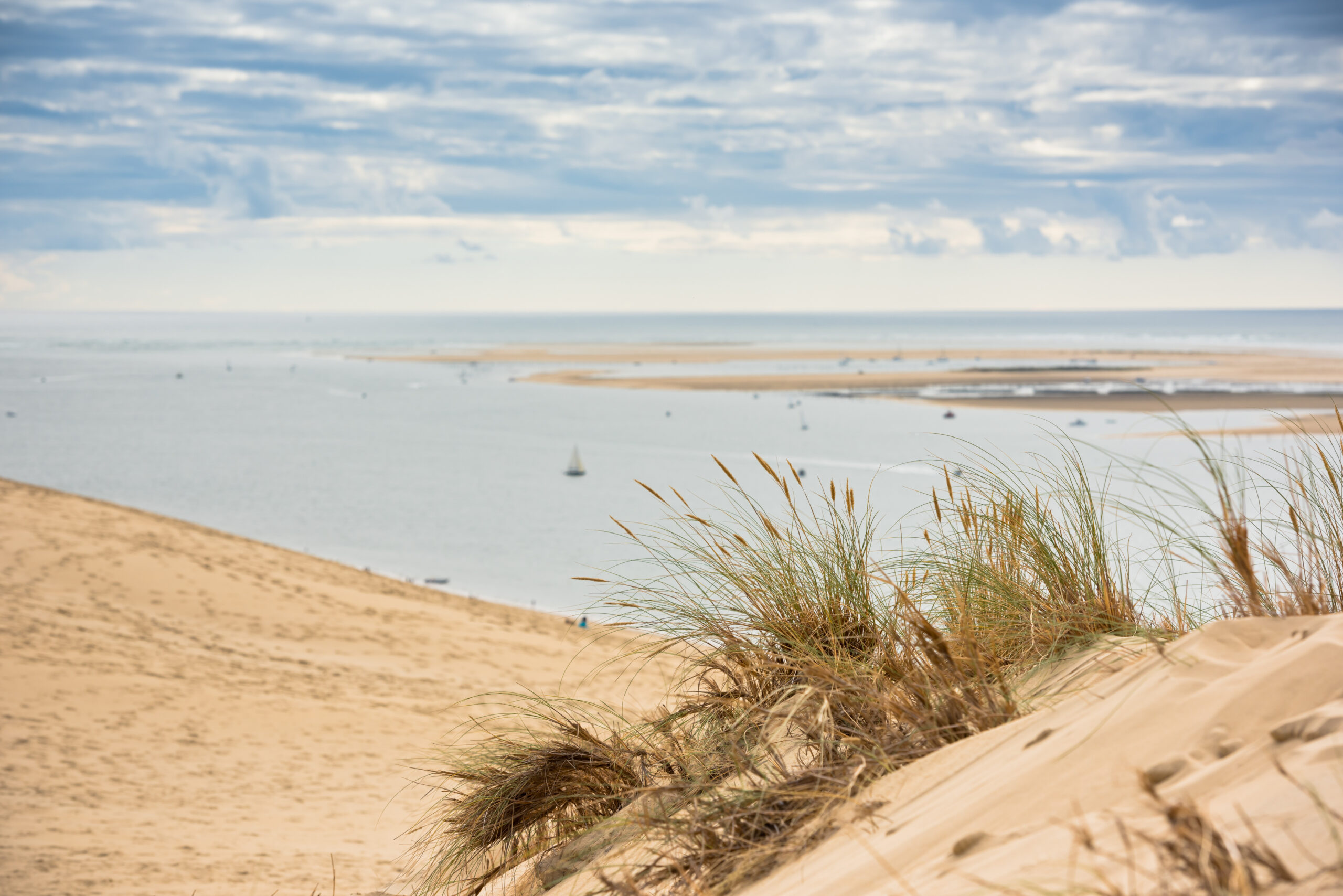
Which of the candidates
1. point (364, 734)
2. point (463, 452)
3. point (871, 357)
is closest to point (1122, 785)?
point (364, 734)

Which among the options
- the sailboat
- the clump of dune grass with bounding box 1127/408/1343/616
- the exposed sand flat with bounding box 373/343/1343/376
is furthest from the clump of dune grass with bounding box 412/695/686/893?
the exposed sand flat with bounding box 373/343/1343/376

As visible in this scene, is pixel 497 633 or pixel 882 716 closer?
pixel 882 716

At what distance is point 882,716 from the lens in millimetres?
2875

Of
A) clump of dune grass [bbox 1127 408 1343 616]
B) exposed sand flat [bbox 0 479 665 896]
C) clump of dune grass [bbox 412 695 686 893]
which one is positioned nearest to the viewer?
clump of dune grass [bbox 1127 408 1343 616]

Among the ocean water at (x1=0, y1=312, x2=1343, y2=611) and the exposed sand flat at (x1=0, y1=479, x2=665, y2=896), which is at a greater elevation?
the ocean water at (x1=0, y1=312, x2=1343, y2=611)

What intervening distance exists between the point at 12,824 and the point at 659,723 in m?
7.23

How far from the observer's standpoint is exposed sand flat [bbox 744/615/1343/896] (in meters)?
1.65

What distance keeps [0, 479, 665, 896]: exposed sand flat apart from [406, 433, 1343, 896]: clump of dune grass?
0.42 meters

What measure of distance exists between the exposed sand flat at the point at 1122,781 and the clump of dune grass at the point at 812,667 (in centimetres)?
19

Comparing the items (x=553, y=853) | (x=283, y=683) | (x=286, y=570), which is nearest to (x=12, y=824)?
(x=283, y=683)

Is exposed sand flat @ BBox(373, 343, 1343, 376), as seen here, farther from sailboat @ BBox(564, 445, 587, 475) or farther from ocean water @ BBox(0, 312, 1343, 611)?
sailboat @ BBox(564, 445, 587, 475)

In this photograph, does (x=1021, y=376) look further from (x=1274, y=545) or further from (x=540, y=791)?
(x=540, y=791)

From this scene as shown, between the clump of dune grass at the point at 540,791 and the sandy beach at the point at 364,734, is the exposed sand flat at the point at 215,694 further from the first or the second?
the clump of dune grass at the point at 540,791

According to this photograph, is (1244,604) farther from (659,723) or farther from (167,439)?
(167,439)
